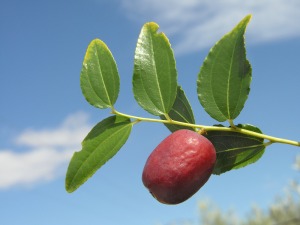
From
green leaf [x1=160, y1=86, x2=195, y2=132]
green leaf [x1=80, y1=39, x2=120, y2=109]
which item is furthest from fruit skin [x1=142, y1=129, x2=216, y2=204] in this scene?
green leaf [x1=80, y1=39, x2=120, y2=109]

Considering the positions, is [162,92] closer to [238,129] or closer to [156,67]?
[156,67]

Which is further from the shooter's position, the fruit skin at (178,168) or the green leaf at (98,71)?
the green leaf at (98,71)

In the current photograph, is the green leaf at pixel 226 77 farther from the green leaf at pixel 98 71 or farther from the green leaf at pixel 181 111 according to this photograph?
the green leaf at pixel 98 71

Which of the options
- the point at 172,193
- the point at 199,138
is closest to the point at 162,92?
the point at 199,138

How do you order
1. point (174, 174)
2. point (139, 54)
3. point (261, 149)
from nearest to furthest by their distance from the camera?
point (174, 174) → point (139, 54) → point (261, 149)

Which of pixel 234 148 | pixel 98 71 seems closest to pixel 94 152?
pixel 98 71

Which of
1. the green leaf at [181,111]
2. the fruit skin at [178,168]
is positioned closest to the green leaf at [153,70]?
the green leaf at [181,111]

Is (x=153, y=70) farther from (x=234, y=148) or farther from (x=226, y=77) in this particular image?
(x=234, y=148)
